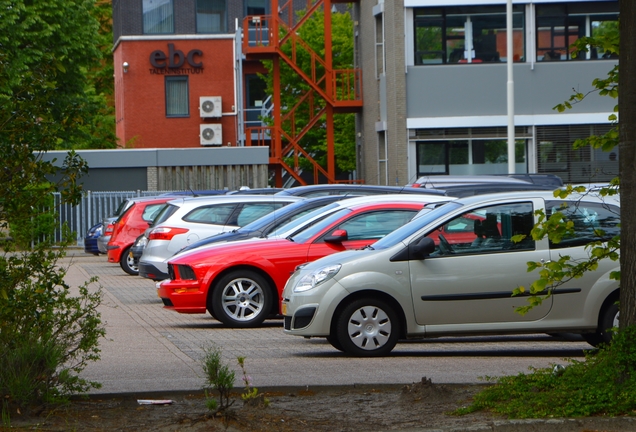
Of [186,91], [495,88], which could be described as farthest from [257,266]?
[186,91]

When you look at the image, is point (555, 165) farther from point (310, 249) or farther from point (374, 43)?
point (310, 249)

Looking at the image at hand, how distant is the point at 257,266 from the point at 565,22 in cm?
2301

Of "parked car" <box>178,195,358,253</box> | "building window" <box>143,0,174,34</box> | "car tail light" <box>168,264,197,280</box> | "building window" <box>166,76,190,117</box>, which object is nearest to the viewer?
"car tail light" <box>168,264,197,280</box>

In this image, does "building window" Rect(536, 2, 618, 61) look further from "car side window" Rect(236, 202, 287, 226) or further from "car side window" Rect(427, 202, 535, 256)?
"car side window" Rect(427, 202, 535, 256)

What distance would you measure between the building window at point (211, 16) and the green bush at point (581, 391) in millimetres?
48072

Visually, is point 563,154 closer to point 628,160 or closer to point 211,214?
point 211,214

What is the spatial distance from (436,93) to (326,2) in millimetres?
7369

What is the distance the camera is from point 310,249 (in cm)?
1342

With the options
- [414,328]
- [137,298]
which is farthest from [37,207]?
[137,298]

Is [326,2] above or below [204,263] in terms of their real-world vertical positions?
above

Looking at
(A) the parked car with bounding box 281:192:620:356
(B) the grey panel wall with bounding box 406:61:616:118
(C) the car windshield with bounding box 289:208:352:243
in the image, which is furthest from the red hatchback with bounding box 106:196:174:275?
(A) the parked car with bounding box 281:192:620:356

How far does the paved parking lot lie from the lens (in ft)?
29.0

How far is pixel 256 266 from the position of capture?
13.6 m

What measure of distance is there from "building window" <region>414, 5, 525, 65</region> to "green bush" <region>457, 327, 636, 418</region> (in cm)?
2730
